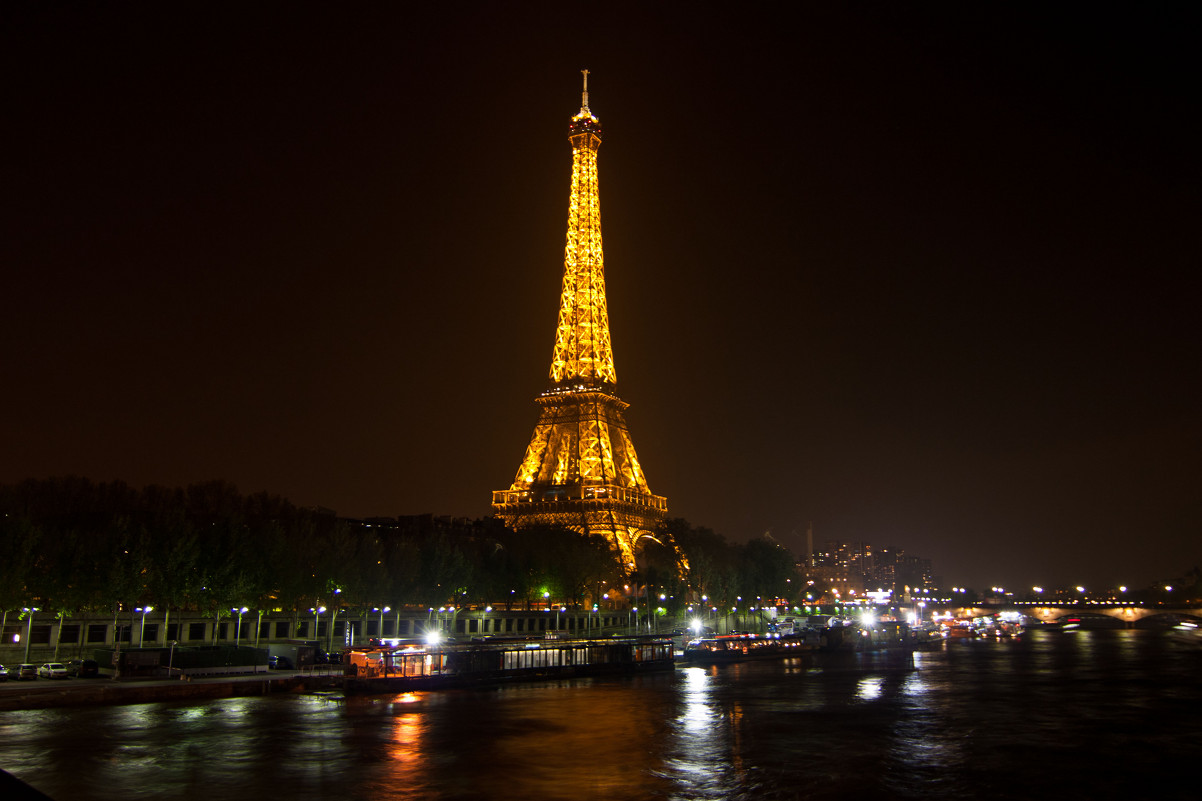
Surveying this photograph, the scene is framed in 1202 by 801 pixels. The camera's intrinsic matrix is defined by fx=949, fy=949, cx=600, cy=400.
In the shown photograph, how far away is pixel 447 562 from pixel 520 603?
24141 millimetres

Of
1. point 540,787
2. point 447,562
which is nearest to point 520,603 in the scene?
point 447,562

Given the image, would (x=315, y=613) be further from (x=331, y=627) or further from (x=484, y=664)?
(x=484, y=664)

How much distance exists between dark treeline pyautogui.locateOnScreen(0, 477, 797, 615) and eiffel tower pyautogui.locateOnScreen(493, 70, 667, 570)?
17.4 ft

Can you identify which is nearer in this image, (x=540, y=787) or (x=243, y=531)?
(x=540, y=787)

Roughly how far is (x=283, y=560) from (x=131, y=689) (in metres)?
24.5

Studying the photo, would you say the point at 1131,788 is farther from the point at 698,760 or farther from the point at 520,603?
Result: the point at 520,603

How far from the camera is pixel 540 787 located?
2775cm

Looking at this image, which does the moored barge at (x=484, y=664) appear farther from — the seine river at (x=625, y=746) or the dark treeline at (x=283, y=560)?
the dark treeline at (x=283, y=560)

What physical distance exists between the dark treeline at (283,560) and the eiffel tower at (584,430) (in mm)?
5293

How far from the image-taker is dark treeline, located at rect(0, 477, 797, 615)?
57.8m

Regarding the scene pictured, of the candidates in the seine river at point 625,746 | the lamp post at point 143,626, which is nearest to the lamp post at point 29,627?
the lamp post at point 143,626

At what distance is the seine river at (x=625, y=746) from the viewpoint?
91.8 feet

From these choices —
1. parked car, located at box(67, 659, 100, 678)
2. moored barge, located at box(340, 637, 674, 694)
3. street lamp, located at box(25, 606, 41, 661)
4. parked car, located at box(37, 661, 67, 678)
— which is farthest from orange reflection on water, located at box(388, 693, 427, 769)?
street lamp, located at box(25, 606, 41, 661)

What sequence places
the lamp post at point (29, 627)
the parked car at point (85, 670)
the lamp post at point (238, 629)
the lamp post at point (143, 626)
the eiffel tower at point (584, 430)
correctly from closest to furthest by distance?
the parked car at point (85, 670) < the lamp post at point (29, 627) < the lamp post at point (143, 626) < the lamp post at point (238, 629) < the eiffel tower at point (584, 430)
